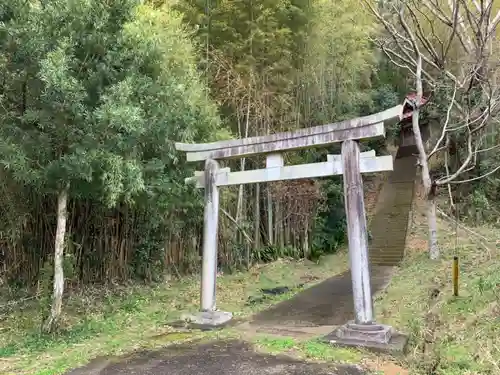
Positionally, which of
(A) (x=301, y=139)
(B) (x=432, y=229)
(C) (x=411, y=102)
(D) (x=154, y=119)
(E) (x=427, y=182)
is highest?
(C) (x=411, y=102)

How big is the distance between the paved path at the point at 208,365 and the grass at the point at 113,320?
305mm

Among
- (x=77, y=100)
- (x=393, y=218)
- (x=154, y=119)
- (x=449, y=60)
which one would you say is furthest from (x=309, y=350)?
(x=449, y=60)

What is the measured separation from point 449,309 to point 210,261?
3207 millimetres

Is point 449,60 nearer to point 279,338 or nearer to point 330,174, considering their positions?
point 330,174

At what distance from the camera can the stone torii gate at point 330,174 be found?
188 inches

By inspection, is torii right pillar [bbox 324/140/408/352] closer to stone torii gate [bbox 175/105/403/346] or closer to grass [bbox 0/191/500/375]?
stone torii gate [bbox 175/105/403/346]

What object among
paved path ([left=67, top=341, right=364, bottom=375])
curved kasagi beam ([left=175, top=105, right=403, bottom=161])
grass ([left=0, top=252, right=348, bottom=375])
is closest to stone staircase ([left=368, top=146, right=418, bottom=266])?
grass ([left=0, top=252, right=348, bottom=375])

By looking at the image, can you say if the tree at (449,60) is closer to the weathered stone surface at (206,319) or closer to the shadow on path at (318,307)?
the shadow on path at (318,307)

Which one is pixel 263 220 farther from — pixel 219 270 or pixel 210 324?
pixel 210 324

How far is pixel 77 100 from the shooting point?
458 cm

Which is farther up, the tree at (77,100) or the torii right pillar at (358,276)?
the tree at (77,100)

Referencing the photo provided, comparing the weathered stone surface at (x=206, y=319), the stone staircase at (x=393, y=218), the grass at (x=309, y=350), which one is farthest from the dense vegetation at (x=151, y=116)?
the grass at (x=309, y=350)

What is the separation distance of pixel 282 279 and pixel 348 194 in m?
4.70

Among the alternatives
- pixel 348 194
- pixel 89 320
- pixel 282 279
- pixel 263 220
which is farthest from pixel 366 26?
pixel 89 320
